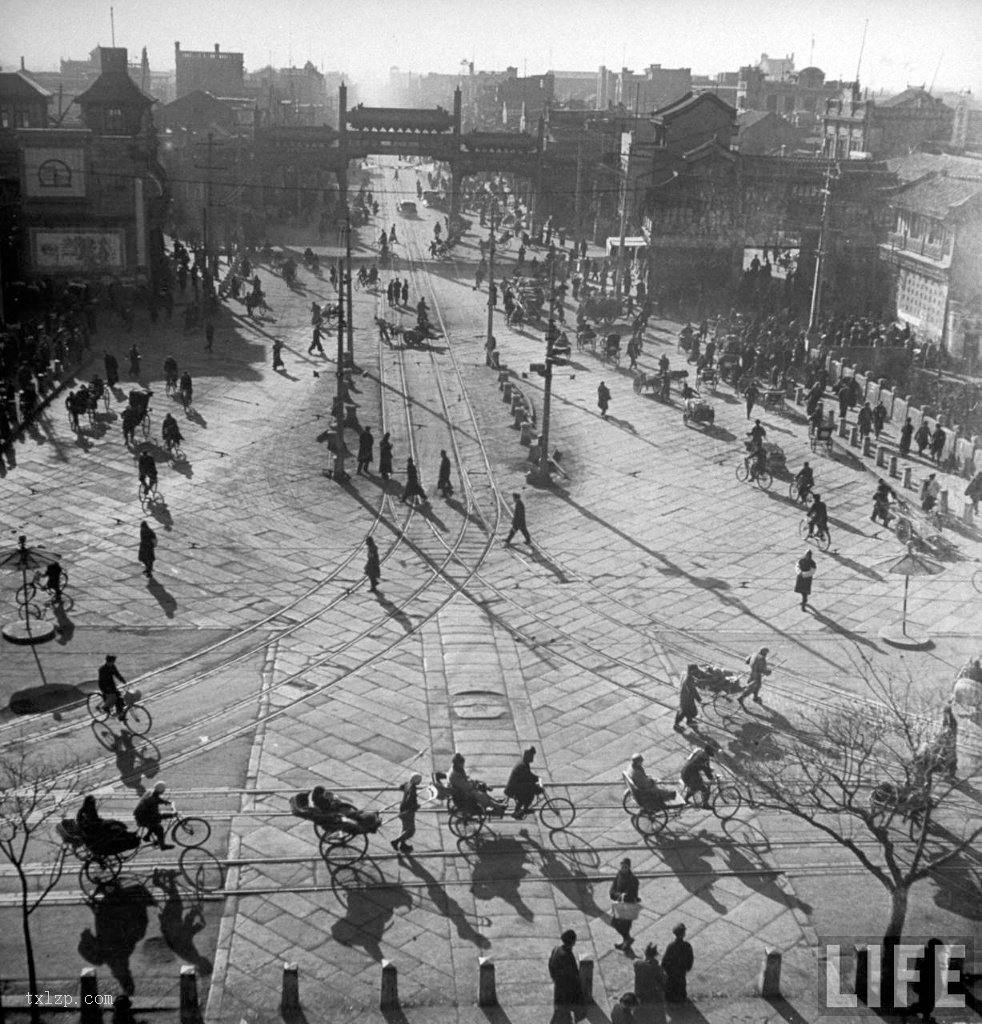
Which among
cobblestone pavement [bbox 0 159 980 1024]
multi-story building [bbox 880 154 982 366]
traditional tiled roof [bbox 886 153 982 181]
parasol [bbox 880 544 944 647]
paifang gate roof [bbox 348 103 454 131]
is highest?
paifang gate roof [bbox 348 103 454 131]

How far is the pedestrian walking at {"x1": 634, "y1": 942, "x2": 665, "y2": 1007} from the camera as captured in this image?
13.3 metres

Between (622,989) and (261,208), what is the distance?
70844mm

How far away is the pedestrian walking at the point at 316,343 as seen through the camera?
43750 mm

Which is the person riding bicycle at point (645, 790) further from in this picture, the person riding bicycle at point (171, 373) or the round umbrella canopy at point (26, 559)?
the person riding bicycle at point (171, 373)

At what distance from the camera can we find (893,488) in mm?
31953

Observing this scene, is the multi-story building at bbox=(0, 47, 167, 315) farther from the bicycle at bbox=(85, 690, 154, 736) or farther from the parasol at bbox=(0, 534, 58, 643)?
the bicycle at bbox=(85, 690, 154, 736)

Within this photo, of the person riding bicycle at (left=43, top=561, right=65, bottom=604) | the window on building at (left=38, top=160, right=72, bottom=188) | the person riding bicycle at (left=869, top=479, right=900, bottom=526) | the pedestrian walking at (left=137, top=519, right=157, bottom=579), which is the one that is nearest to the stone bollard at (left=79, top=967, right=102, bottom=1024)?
the person riding bicycle at (left=43, top=561, right=65, bottom=604)

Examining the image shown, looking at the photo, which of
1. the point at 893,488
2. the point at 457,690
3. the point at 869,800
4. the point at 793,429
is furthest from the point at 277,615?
the point at 793,429

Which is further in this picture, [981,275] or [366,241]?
[366,241]

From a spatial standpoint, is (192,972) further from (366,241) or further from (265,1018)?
(366,241)

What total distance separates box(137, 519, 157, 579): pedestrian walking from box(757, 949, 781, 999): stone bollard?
A: 47.0 ft

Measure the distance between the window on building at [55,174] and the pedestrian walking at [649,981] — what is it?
1708 inches

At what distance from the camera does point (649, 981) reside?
43.7ft

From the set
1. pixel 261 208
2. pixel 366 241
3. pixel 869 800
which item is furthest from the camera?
pixel 261 208
